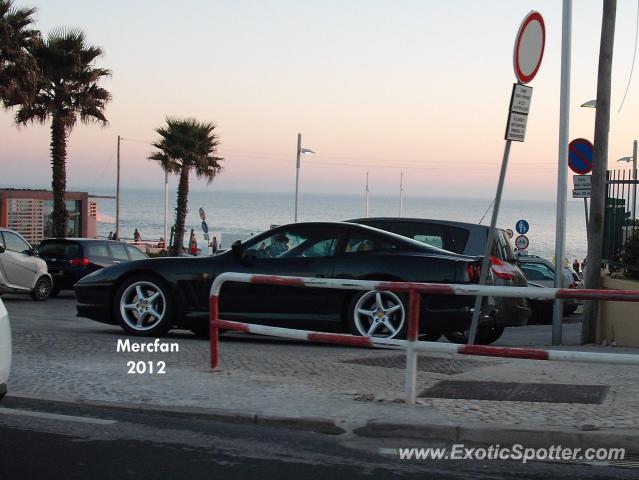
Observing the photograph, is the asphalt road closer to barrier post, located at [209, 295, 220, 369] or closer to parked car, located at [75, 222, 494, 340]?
barrier post, located at [209, 295, 220, 369]

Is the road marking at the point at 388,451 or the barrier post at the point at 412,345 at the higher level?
the barrier post at the point at 412,345

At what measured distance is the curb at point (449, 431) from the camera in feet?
19.9

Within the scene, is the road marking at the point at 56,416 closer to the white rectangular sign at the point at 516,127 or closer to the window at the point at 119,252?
the white rectangular sign at the point at 516,127

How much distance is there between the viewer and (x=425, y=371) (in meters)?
8.56

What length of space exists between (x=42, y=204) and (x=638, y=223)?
37.4 metres

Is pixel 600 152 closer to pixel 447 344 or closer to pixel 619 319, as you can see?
pixel 619 319

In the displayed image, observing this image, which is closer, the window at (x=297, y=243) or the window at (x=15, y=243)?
the window at (x=297, y=243)

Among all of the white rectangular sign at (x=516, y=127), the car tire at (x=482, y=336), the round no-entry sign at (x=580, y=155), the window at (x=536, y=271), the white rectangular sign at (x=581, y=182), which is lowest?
the car tire at (x=482, y=336)

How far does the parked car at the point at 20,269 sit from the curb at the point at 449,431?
14701 millimetres

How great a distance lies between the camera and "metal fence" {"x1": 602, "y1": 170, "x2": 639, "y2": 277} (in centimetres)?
1283

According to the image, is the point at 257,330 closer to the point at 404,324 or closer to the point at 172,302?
the point at 404,324

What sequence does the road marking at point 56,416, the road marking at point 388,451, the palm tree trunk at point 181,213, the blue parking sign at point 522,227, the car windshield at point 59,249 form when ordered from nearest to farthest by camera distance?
1. the road marking at point 388,451
2. the road marking at point 56,416
3. the car windshield at point 59,249
4. the blue parking sign at point 522,227
5. the palm tree trunk at point 181,213

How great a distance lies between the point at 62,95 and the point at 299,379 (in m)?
30.7

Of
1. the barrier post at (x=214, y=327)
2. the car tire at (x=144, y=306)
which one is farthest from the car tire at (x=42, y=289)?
the barrier post at (x=214, y=327)
